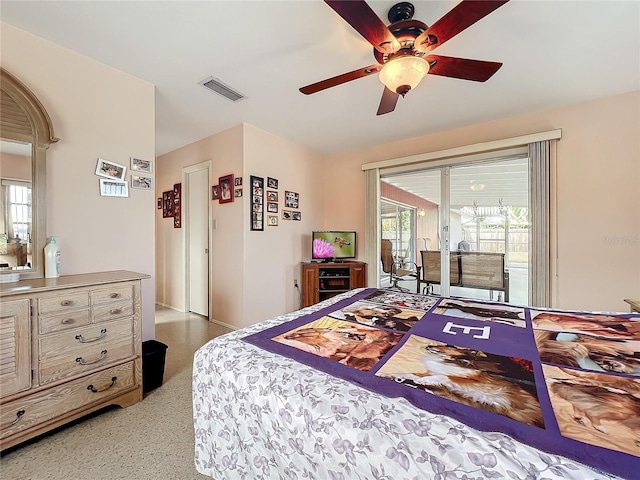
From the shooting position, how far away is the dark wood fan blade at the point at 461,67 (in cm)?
154

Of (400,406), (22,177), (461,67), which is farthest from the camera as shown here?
(22,177)

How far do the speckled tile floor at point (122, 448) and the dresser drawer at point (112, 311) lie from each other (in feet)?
2.22

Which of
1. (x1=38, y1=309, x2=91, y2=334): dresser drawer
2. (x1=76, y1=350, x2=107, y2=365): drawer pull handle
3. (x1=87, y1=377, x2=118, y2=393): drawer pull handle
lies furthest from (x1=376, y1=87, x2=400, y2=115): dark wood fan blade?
(x1=87, y1=377, x2=118, y2=393): drawer pull handle

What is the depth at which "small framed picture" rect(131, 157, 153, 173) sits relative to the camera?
7.43 feet

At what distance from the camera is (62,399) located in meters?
1.54

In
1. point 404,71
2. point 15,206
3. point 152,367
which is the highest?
point 404,71

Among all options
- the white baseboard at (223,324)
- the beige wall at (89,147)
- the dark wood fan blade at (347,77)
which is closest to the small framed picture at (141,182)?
the beige wall at (89,147)

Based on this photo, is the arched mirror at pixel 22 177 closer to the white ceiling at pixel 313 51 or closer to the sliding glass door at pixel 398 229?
the white ceiling at pixel 313 51

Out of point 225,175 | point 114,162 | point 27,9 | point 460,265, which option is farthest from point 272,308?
point 27,9

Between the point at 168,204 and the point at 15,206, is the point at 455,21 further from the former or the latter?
the point at 168,204

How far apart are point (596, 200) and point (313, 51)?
3.14m

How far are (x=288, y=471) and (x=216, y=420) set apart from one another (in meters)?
0.39

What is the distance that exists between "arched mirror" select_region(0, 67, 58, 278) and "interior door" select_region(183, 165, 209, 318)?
6.59 feet

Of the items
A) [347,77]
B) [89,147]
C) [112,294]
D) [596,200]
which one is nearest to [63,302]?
[112,294]
